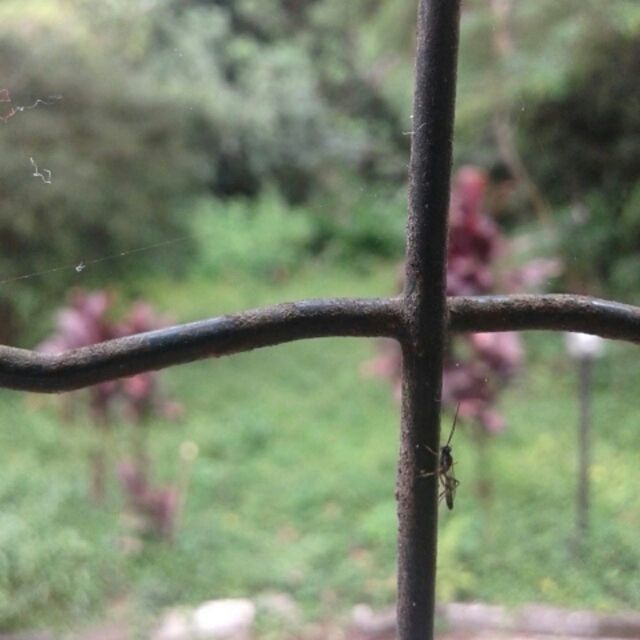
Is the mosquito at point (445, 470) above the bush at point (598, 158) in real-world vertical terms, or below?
below

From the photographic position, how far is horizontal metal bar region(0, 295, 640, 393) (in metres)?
0.30

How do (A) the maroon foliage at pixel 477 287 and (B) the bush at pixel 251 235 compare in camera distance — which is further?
(B) the bush at pixel 251 235

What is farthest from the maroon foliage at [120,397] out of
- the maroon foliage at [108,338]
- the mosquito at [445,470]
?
the mosquito at [445,470]

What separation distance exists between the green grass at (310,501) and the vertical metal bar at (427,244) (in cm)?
76

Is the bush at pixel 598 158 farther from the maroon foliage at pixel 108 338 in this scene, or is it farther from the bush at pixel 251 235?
the bush at pixel 251 235

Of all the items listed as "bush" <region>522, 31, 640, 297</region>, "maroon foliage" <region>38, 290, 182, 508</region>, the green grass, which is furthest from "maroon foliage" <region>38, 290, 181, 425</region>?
"bush" <region>522, 31, 640, 297</region>

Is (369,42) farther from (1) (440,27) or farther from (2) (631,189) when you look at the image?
(1) (440,27)

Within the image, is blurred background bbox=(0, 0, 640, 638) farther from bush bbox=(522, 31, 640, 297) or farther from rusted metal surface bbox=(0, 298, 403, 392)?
rusted metal surface bbox=(0, 298, 403, 392)

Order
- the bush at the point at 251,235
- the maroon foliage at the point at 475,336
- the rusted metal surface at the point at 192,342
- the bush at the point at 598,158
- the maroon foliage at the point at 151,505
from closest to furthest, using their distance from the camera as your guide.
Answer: the rusted metal surface at the point at 192,342, the bush at the point at 598,158, the maroon foliage at the point at 475,336, the maroon foliage at the point at 151,505, the bush at the point at 251,235

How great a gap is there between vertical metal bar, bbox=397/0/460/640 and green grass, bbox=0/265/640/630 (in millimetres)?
760

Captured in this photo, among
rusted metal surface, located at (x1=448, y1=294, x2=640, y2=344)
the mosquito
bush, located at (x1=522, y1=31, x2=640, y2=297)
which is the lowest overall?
the mosquito

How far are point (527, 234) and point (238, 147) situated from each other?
1.50m

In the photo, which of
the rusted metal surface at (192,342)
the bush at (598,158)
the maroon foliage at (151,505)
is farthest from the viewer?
the maroon foliage at (151,505)

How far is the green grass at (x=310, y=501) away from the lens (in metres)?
1.39
